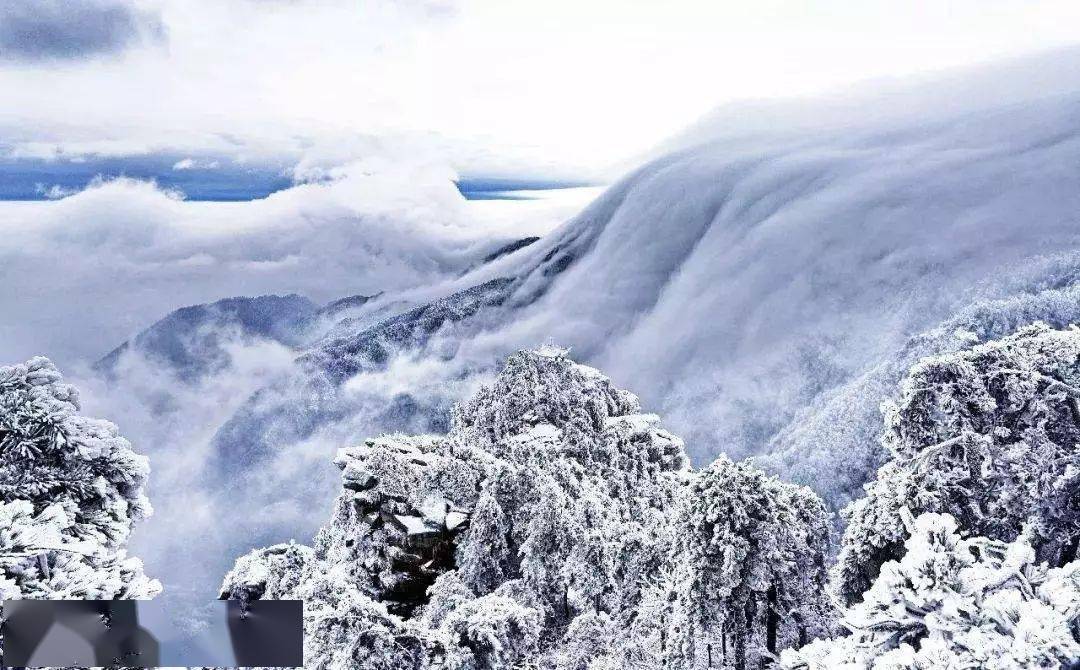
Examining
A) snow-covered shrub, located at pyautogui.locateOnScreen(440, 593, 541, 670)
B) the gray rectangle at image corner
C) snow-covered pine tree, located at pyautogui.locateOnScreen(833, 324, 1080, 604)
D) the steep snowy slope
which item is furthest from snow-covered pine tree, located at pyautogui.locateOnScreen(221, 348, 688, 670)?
the steep snowy slope

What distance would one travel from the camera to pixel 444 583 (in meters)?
11.9

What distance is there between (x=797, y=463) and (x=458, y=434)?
10.7 metres

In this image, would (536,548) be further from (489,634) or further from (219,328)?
(219,328)

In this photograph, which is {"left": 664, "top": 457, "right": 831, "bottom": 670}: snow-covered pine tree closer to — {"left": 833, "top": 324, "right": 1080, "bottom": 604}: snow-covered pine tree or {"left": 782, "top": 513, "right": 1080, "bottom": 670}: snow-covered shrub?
{"left": 833, "top": 324, "right": 1080, "bottom": 604}: snow-covered pine tree

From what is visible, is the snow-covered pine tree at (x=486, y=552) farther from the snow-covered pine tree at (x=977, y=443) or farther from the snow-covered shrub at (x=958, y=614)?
the snow-covered shrub at (x=958, y=614)

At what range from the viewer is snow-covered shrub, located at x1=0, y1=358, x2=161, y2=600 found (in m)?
4.50

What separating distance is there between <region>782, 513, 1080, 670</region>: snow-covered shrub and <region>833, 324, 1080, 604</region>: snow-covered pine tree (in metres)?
5.02

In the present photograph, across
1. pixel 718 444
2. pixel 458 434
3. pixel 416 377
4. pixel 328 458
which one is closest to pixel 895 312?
pixel 718 444

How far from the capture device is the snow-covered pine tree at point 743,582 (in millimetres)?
9227

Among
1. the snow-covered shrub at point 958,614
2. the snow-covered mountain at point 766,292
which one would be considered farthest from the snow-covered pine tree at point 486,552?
the snow-covered mountain at point 766,292

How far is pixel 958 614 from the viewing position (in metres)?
4.12

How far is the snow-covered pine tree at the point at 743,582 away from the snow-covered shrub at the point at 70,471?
6.68m

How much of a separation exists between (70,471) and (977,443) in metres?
9.99

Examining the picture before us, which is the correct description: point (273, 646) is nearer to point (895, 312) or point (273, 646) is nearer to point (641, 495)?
point (641, 495)
